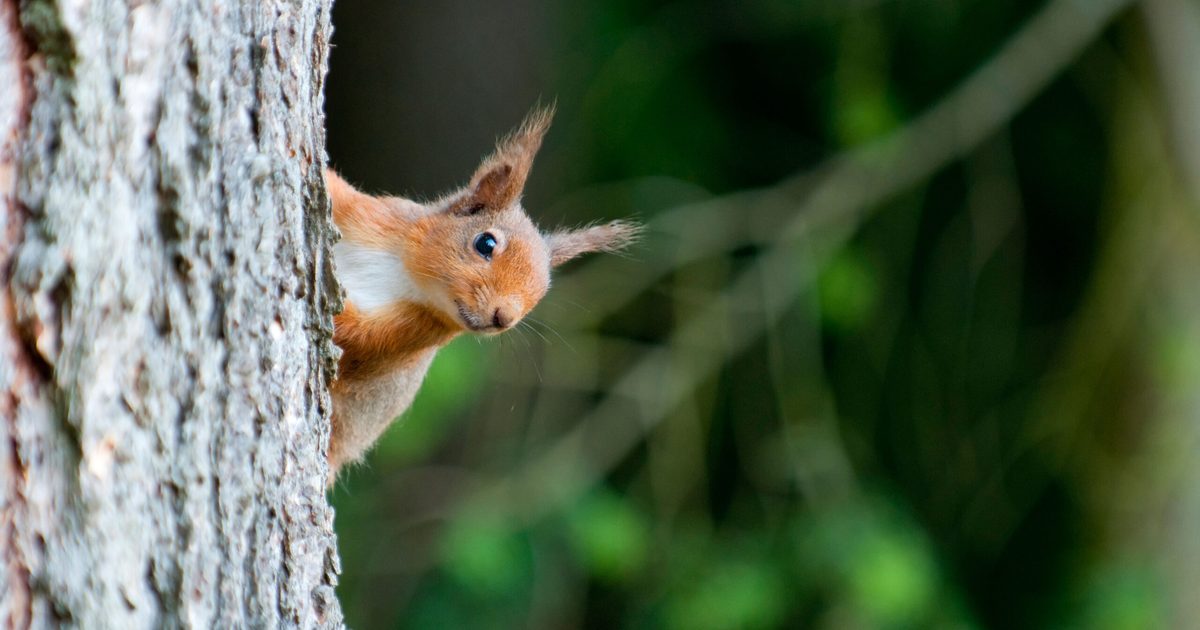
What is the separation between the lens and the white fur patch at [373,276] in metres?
1.28

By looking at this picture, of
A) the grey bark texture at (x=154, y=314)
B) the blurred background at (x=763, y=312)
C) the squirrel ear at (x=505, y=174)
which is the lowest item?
the grey bark texture at (x=154, y=314)

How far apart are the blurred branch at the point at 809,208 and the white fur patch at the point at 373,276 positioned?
104 centimetres

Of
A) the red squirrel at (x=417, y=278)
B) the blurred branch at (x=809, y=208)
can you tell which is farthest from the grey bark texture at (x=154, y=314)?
the blurred branch at (x=809, y=208)

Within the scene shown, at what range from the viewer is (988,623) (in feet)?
9.04

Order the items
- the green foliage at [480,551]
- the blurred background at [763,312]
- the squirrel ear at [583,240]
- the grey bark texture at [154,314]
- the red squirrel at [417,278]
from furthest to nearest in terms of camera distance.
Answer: the blurred background at [763,312]
the green foliage at [480,551]
the squirrel ear at [583,240]
the red squirrel at [417,278]
the grey bark texture at [154,314]

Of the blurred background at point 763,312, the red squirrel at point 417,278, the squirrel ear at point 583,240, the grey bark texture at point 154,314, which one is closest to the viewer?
the grey bark texture at point 154,314

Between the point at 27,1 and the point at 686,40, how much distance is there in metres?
1.86

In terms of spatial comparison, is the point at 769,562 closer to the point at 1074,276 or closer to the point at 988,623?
the point at 988,623

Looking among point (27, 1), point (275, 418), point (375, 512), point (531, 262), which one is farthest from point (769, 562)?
point (27, 1)

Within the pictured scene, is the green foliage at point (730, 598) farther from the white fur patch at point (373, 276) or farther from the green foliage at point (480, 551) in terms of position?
the white fur patch at point (373, 276)

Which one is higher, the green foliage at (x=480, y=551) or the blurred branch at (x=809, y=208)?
the blurred branch at (x=809, y=208)

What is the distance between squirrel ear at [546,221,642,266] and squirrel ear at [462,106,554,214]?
108 mm

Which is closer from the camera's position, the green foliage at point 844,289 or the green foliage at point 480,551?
the green foliage at point 480,551

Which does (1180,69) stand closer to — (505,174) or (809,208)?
(809,208)
